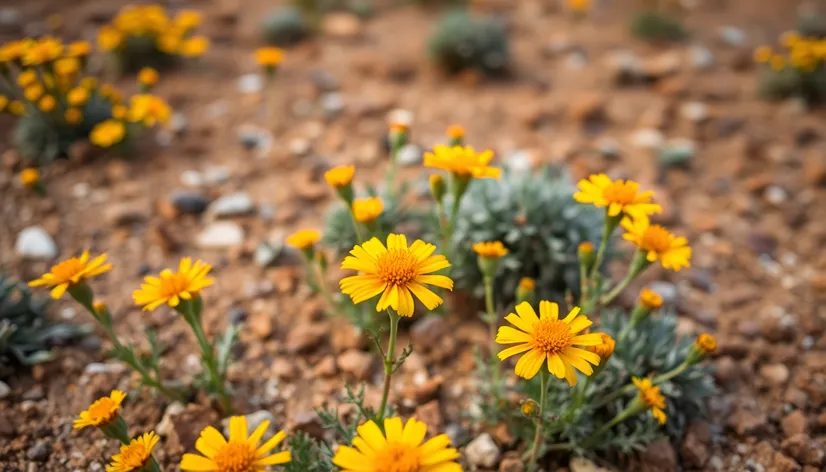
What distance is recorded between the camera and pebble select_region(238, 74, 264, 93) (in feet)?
14.7

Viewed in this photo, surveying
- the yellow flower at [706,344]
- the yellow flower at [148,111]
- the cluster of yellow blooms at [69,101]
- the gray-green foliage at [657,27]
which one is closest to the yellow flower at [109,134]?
the cluster of yellow blooms at [69,101]

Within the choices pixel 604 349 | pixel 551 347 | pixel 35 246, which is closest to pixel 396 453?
pixel 551 347

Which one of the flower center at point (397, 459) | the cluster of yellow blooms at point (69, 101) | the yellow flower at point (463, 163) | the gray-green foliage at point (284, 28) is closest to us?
the flower center at point (397, 459)

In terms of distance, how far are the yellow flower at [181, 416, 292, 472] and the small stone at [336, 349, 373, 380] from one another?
91 cm

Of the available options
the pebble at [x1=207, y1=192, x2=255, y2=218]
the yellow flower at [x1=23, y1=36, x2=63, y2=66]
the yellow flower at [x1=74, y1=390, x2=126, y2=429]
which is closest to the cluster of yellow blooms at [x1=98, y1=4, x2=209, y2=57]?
the yellow flower at [x1=23, y1=36, x2=63, y2=66]

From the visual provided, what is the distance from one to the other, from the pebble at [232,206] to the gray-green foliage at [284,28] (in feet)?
7.29

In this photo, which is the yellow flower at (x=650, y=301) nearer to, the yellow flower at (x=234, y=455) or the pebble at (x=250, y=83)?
the yellow flower at (x=234, y=455)

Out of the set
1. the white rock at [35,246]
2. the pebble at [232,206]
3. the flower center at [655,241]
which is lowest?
the pebble at [232,206]

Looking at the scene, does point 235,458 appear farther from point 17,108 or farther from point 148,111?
point 17,108

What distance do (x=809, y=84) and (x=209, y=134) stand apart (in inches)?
183

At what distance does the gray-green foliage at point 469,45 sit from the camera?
→ 453 cm

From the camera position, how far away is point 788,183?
3760 millimetres

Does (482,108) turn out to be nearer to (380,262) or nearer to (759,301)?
(759,301)

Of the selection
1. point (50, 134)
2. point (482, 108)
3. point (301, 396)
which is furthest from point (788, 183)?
point (50, 134)
